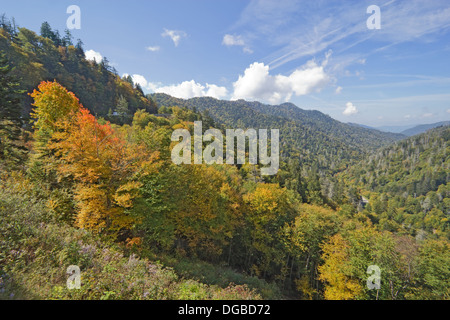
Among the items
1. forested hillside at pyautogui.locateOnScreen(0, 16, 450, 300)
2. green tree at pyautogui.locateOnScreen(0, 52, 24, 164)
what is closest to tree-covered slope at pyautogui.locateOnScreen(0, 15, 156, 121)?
forested hillside at pyautogui.locateOnScreen(0, 16, 450, 300)

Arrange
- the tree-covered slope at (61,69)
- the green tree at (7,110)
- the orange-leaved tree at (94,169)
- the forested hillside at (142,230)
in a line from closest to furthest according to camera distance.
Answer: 1. the forested hillside at (142,230)
2. the orange-leaved tree at (94,169)
3. the green tree at (7,110)
4. the tree-covered slope at (61,69)

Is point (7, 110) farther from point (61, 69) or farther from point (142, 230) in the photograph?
point (61, 69)

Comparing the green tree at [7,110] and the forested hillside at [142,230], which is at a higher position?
the green tree at [7,110]

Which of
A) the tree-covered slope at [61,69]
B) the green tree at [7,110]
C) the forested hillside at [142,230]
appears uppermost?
the tree-covered slope at [61,69]

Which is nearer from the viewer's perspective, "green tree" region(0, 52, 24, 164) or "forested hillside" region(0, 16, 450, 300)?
"forested hillside" region(0, 16, 450, 300)

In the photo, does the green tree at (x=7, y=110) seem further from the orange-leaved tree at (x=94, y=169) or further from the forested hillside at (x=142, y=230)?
the orange-leaved tree at (x=94, y=169)

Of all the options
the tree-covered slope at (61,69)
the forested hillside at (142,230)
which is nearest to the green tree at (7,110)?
the forested hillside at (142,230)

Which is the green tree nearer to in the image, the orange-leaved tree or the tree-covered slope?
the orange-leaved tree

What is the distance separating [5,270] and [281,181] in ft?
261

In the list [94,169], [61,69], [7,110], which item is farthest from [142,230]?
[61,69]

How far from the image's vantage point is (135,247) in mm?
15352

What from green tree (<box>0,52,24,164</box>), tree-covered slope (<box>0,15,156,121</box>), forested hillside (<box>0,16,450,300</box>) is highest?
tree-covered slope (<box>0,15,156,121</box>)

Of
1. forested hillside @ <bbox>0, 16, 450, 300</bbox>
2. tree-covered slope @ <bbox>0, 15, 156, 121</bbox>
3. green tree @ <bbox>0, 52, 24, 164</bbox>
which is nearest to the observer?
forested hillside @ <bbox>0, 16, 450, 300</bbox>
